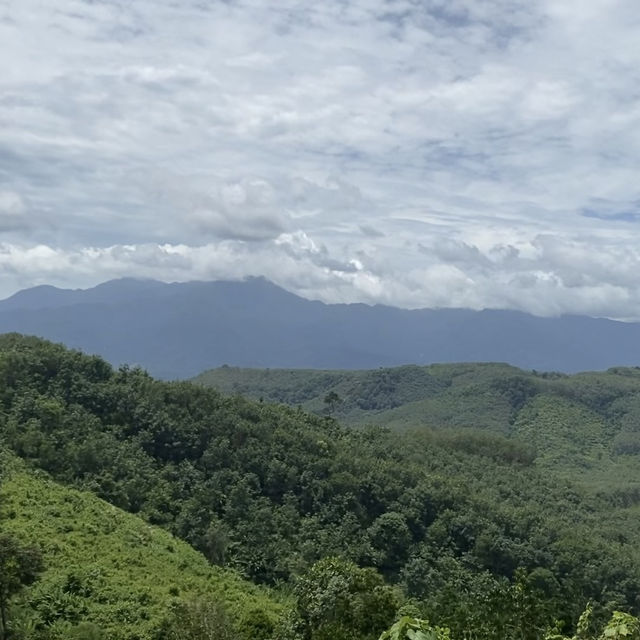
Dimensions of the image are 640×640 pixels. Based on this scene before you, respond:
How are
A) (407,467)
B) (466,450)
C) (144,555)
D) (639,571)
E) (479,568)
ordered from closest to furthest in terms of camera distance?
(144,555) < (479,568) < (639,571) < (407,467) < (466,450)

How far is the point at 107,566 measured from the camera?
4197 cm

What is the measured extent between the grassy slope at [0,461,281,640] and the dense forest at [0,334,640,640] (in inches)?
5.5

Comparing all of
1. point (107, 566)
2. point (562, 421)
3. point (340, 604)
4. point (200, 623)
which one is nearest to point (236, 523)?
point (107, 566)

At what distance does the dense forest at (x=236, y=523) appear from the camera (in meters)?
35.4

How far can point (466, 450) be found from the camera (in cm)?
11919

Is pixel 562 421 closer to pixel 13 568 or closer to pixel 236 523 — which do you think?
pixel 236 523

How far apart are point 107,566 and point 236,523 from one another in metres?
21.3

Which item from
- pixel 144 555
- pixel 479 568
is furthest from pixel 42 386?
pixel 479 568

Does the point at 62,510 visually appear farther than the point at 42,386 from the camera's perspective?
No

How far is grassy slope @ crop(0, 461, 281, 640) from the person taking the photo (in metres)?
37.0

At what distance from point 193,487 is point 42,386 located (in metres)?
18.9

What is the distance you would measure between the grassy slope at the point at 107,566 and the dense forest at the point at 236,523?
0.14m

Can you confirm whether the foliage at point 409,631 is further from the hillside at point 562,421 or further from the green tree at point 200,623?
the hillside at point 562,421

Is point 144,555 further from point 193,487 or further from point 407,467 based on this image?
point 407,467
